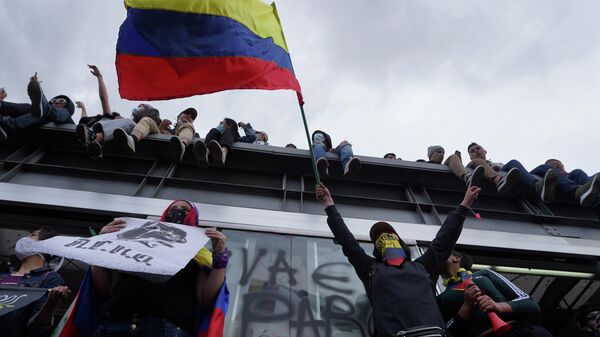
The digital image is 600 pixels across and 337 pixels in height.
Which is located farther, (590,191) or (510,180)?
(510,180)

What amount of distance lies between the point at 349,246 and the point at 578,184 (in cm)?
484

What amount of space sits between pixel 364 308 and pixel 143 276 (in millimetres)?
2287

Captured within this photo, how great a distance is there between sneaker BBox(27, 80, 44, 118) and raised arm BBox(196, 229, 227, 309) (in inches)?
185

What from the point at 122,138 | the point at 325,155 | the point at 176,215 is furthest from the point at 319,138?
the point at 176,215

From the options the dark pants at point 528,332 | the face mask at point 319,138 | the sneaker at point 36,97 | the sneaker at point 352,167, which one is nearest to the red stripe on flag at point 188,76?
the sneaker at point 352,167

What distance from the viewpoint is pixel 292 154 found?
6.17m

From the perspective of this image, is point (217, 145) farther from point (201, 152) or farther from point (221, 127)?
point (221, 127)

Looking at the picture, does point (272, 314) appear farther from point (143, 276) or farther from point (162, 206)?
point (162, 206)

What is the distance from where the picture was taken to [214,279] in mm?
2691

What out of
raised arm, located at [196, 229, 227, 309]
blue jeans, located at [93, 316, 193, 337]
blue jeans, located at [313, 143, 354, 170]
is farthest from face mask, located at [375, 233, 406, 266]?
blue jeans, located at [313, 143, 354, 170]

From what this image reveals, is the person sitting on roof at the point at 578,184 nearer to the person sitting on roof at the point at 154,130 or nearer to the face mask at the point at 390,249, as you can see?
the face mask at the point at 390,249

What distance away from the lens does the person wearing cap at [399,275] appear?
101 inches

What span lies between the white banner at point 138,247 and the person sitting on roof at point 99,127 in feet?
9.53

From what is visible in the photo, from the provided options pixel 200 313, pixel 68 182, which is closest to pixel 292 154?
pixel 68 182
